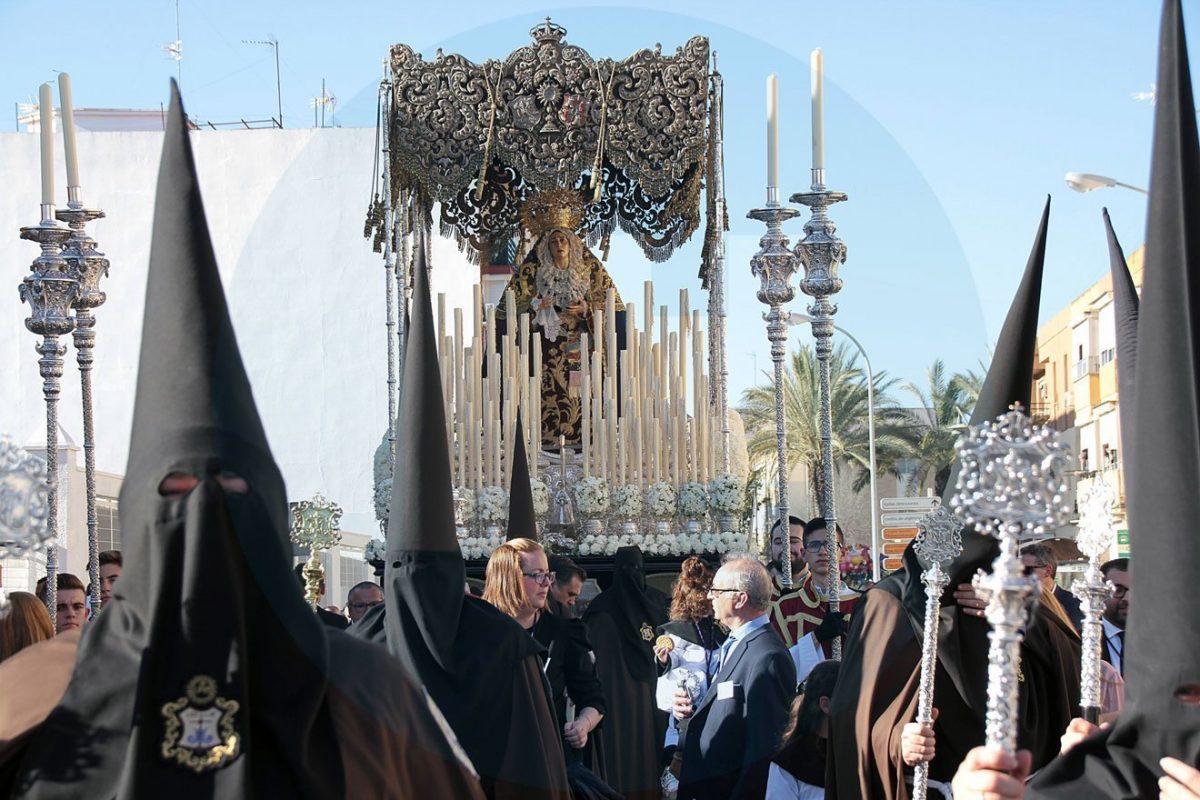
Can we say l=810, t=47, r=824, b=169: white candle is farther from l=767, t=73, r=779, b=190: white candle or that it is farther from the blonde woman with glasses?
the blonde woman with glasses

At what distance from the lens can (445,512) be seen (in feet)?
17.0

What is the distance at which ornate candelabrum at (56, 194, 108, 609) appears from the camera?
9.30 meters

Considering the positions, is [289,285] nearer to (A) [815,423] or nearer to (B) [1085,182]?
(B) [1085,182]

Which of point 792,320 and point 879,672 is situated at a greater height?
point 792,320

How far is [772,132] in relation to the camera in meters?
9.40

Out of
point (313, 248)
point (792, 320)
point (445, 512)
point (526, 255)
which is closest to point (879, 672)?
point (445, 512)

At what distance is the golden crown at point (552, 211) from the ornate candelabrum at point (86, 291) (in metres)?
3.98

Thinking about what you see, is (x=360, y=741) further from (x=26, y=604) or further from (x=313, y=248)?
(x=313, y=248)

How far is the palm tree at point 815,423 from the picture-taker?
88.0ft

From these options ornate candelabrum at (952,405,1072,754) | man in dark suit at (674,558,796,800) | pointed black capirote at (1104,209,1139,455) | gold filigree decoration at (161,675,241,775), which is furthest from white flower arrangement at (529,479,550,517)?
ornate candelabrum at (952,405,1072,754)

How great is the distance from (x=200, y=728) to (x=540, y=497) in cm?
865

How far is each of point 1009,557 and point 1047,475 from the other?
0.15 metres

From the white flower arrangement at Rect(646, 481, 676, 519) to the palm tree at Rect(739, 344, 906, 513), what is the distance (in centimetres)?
1094

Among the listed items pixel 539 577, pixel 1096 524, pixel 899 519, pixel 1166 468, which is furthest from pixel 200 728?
pixel 899 519
